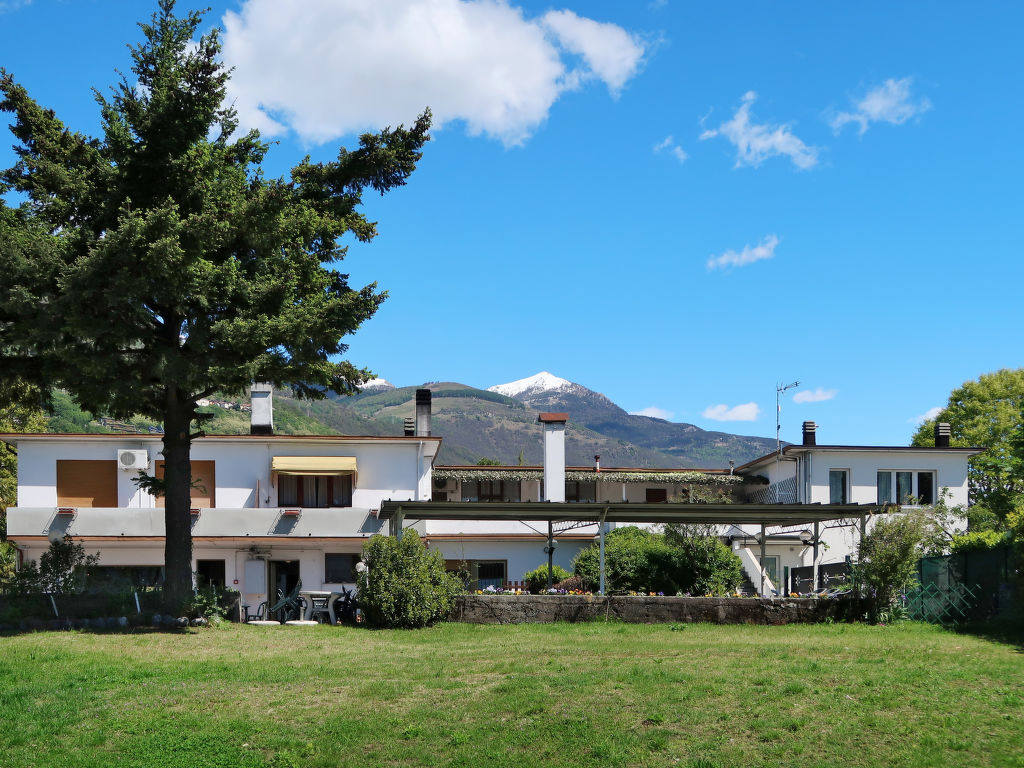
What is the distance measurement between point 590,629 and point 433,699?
8.12 meters

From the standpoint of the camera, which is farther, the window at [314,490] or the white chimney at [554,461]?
the white chimney at [554,461]

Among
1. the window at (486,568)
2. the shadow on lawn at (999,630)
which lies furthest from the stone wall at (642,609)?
the window at (486,568)

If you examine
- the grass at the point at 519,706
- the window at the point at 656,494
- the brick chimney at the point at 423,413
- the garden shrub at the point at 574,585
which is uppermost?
the brick chimney at the point at 423,413

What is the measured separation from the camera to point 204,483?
34.3 meters

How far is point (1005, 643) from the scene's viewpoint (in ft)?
59.3

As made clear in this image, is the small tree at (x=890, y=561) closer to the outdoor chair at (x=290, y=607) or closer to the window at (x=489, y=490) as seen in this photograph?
the outdoor chair at (x=290, y=607)

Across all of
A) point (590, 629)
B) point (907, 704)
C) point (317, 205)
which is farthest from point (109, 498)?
point (907, 704)

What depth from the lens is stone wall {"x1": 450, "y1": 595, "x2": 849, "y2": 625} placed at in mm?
22516

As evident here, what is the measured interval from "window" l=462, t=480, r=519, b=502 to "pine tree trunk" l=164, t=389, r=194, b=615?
1925 cm

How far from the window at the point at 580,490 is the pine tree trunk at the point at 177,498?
19.5 metres

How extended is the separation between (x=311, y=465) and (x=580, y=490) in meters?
11.5

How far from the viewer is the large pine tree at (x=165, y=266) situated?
60.5 ft

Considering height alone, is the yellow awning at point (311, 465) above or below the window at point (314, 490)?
above

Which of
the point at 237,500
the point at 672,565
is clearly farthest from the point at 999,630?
the point at 237,500
